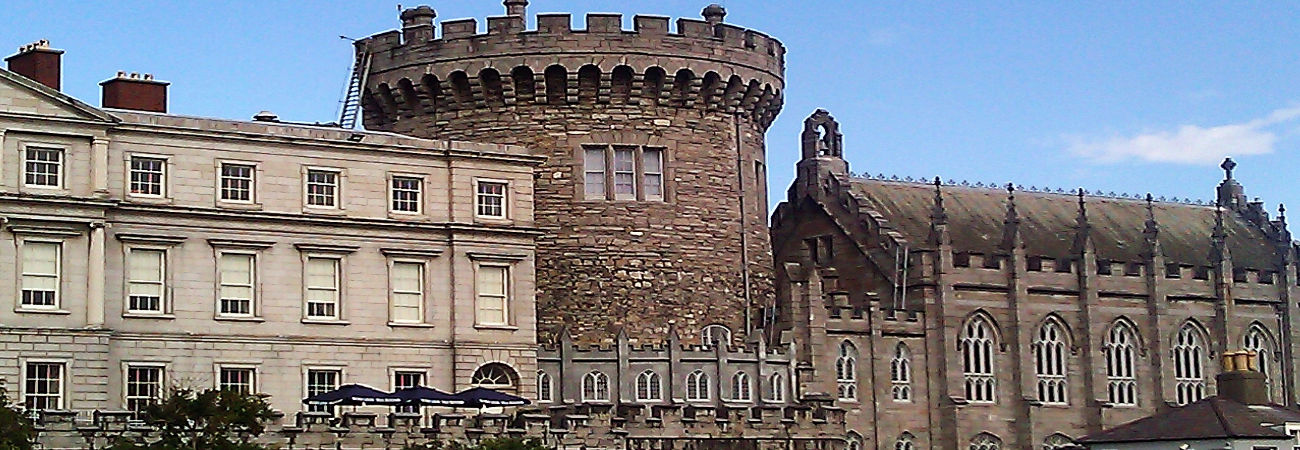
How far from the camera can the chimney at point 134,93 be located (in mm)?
70875

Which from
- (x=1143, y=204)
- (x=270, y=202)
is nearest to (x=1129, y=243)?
(x=1143, y=204)

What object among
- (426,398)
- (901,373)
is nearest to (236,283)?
(426,398)

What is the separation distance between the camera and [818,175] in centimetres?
9038

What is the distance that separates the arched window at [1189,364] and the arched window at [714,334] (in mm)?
21968

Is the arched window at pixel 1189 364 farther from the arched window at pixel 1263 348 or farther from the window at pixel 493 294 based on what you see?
the window at pixel 493 294

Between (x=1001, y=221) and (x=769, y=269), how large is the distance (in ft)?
54.9

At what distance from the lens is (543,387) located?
72.0 meters

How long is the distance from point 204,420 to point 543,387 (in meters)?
14.5

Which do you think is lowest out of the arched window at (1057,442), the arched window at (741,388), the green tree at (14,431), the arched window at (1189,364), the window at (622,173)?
the arched window at (1057,442)

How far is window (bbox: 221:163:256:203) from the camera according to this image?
67.3 meters

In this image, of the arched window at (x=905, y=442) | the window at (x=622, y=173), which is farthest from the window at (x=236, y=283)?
the arched window at (x=905, y=442)

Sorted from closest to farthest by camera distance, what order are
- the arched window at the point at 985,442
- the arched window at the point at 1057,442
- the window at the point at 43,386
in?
the window at the point at 43,386 → the arched window at the point at 985,442 → the arched window at the point at 1057,442

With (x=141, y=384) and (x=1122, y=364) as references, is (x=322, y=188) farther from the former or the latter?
(x=1122, y=364)

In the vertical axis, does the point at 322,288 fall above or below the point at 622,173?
below
